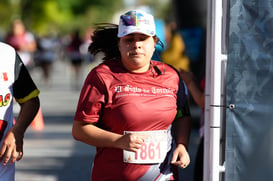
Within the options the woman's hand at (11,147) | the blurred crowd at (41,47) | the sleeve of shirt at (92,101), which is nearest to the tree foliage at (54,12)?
the blurred crowd at (41,47)

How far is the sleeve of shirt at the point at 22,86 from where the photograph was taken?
4.23 meters

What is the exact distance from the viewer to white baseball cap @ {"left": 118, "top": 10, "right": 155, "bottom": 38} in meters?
4.00

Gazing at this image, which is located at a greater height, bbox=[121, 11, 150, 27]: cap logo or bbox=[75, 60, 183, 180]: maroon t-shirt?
bbox=[121, 11, 150, 27]: cap logo

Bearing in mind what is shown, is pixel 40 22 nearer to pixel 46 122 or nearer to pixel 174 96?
pixel 46 122

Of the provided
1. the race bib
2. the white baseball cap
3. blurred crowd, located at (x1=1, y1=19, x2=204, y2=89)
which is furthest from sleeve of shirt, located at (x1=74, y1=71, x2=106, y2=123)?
blurred crowd, located at (x1=1, y1=19, x2=204, y2=89)

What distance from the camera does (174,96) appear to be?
164 inches

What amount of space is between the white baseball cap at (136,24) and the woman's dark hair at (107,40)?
341 mm

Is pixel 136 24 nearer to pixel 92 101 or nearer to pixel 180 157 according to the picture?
pixel 92 101

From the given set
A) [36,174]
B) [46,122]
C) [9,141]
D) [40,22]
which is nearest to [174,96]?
[9,141]

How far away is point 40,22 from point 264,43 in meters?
57.5

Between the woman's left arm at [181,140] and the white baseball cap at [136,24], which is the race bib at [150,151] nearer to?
the woman's left arm at [181,140]

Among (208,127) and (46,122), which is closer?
(208,127)

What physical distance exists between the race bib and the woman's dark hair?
24.9 inches

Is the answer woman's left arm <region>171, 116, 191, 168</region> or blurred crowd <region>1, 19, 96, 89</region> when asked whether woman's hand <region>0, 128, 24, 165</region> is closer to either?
woman's left arm <region>171, 116, 191, 168</region>
